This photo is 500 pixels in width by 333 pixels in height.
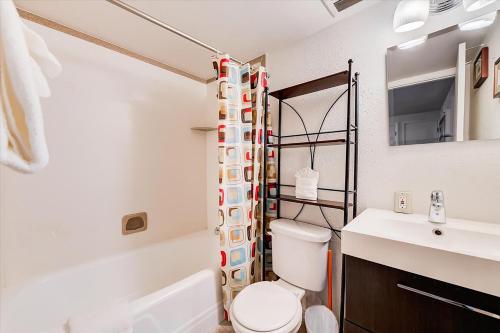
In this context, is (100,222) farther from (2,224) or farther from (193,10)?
(193,10)

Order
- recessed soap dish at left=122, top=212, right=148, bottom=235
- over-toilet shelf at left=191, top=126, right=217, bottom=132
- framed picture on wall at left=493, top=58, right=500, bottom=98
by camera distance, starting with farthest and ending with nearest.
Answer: over-toilet shelf at left=191, top=126, right=217, bottom=132, recessed soap dish at left=122, top=212, right=148, bottom=235, framed picture on wall at left=493, top=58, right=500, bottom=98

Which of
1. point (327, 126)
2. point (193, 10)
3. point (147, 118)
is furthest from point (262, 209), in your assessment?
point (193, 10)

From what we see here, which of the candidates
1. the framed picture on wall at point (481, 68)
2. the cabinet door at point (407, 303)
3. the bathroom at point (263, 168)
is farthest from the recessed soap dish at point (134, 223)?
the framed picture on wall at point (481, 68)

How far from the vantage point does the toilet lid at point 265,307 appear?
0.98 meters

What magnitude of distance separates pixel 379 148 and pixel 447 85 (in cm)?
45

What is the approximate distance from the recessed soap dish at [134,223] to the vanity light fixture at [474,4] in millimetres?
2545

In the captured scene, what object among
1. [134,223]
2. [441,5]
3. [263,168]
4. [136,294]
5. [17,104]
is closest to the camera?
[17,104]

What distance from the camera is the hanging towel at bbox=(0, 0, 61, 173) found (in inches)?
17.3

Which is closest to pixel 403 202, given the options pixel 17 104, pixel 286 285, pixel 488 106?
pixel 488 106

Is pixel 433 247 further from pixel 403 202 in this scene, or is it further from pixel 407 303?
pixel 403 202

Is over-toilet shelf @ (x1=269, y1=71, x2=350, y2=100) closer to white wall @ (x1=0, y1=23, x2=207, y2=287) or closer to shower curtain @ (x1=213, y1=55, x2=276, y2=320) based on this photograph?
shower curtain @ (x1=213, y1=55, x2=276, y2=320)

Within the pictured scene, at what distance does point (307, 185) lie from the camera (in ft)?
4.45

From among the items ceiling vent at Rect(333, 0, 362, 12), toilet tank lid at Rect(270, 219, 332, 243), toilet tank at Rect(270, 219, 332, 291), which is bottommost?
toilet tank at Rect(270, 219, 332, 291)

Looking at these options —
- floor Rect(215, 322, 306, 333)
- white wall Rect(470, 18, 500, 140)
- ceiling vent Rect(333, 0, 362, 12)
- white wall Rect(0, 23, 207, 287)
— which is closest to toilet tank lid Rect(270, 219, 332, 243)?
floor Rect(215, 322, 306, 333)
